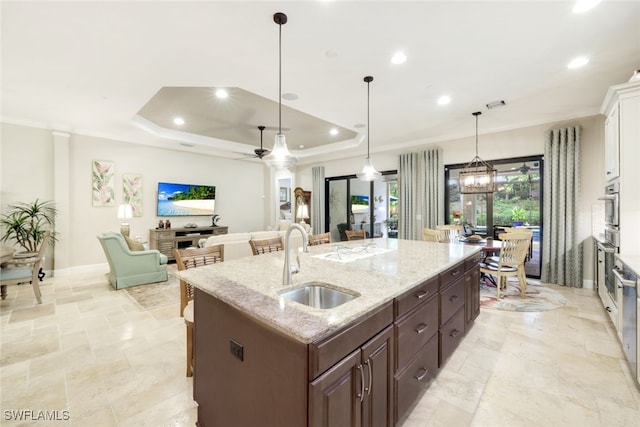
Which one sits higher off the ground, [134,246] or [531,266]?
[134,246]

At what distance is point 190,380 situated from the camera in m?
2.11

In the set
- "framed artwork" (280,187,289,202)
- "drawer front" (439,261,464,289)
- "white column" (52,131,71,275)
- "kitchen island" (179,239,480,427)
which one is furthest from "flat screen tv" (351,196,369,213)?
"white column" (52,131,71,275)

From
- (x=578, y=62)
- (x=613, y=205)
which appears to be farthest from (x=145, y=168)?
(x=613, y=205)

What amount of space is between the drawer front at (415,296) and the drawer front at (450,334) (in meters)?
0.43

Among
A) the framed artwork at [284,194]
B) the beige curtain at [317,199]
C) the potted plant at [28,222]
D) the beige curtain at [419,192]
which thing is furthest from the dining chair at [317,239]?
the framed artwork at [284,194]

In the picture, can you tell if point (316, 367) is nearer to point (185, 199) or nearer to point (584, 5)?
point (584, 5)

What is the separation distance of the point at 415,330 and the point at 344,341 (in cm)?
78

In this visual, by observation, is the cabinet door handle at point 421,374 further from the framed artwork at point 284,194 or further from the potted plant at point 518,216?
the framed artwork at point 284,194

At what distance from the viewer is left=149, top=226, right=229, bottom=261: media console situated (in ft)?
20.0

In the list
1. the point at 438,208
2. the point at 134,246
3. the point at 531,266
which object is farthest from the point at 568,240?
the point at 134,246

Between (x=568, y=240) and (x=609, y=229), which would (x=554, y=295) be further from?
(x=609, y=229)

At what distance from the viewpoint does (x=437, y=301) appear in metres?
2.00

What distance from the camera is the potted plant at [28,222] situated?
14.8ft

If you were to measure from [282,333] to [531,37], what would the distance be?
10.3 ft
